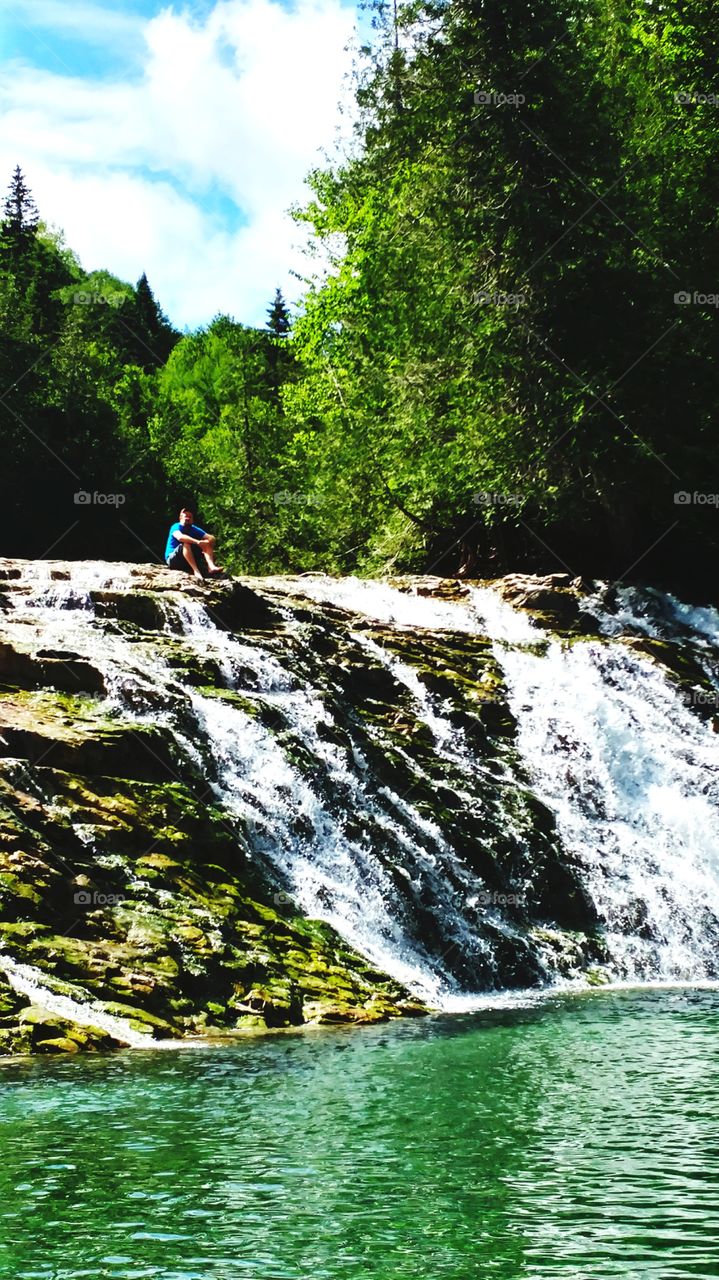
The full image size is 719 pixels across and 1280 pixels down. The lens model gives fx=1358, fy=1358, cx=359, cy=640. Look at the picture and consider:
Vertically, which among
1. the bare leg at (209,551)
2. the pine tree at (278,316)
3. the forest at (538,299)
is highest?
the pine tree at (278,316)

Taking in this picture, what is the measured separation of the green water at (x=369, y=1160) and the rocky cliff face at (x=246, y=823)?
60.8 inches

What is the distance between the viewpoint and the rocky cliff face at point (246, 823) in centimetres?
1327

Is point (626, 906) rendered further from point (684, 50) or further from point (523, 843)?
point (684, 50)

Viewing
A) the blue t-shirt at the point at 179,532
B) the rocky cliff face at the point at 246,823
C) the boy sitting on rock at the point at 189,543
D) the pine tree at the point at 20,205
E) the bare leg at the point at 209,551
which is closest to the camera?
the rocky cliff face at the point at 246,823

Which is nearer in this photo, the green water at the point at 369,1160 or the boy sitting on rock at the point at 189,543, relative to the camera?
the green water at the point at 369,1160

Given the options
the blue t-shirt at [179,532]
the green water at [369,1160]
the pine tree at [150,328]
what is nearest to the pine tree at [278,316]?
the pine tree at [150,328]

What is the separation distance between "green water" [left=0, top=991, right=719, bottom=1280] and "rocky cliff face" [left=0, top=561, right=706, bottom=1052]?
1546 mm

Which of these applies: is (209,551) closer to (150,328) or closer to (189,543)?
(189,543)

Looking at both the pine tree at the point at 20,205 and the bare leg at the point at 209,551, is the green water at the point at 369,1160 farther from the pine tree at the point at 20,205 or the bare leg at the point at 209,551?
the pine tree at the point at 20,205

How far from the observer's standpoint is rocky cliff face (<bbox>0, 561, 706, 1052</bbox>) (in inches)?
523

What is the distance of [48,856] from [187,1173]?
6.73 meters

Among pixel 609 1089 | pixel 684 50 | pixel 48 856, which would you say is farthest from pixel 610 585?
pixel 609 1089

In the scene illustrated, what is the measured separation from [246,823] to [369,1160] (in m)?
8.58

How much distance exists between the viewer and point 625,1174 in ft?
24.6
